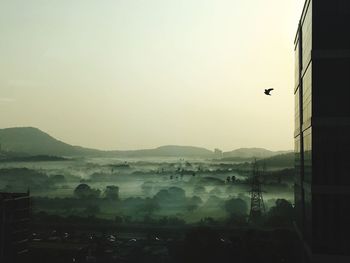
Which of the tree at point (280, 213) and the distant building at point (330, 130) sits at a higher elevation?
the distant building at point (330, 130)

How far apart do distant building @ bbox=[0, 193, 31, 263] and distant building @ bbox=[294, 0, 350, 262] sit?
3872cm

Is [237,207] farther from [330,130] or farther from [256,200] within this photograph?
[330,130]

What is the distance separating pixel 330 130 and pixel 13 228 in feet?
142

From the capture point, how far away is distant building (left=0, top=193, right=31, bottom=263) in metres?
62.2

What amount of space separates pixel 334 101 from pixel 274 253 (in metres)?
23.7

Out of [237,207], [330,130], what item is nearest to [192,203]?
[237,207]

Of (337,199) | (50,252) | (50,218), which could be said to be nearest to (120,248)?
(50,252)

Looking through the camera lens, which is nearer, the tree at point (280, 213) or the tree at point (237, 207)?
the tree at point (280, 213)

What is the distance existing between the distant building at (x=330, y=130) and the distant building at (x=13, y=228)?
3872 centimetres

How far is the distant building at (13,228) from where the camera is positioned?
204 feet

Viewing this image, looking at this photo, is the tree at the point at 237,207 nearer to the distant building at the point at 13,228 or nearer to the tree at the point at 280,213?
the tree at the point at 280,213

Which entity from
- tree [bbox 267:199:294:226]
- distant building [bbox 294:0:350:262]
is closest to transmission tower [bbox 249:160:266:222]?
tree [bbox 267:199:294:226]

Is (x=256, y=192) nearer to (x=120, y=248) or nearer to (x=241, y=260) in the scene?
(x=120, y=248)

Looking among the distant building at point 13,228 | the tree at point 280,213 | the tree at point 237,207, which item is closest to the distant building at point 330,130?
the tree at point 280,213
